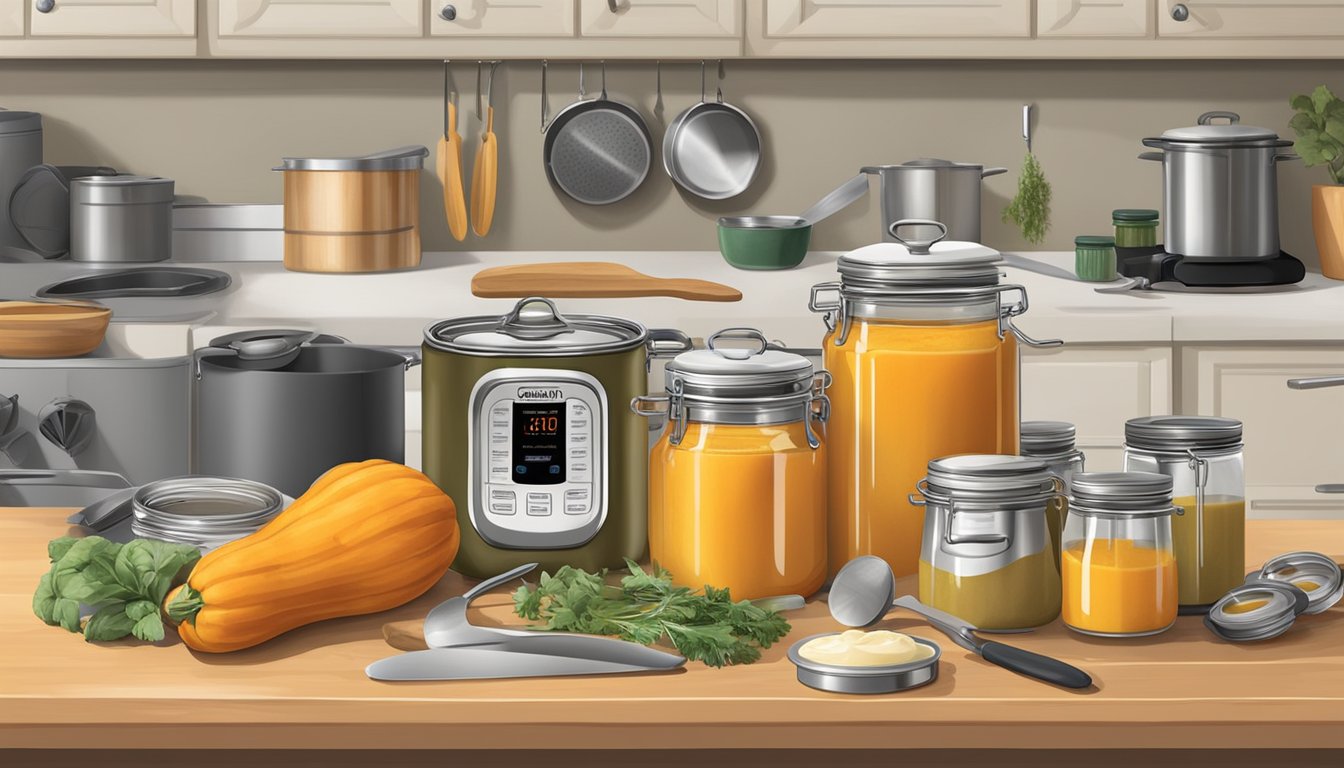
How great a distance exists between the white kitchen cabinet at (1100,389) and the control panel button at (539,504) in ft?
6.30

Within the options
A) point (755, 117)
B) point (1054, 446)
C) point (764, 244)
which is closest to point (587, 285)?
point (764, 244)

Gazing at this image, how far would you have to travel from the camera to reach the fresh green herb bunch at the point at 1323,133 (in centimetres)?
339

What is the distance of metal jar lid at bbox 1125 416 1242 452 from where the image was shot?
1.10 metres

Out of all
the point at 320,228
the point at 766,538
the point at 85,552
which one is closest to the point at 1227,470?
the point at 766,538

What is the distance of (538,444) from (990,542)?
347 mm

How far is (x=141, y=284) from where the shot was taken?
3148mm

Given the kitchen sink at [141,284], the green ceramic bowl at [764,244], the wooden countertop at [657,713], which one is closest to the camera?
the wooden countertop at [657,713]

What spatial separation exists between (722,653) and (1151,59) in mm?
2972

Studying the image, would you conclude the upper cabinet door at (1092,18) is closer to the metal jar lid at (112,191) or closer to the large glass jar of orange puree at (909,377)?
the metal jar lid at (112,191)

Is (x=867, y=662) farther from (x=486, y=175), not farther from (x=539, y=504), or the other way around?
(x=486, y=175)

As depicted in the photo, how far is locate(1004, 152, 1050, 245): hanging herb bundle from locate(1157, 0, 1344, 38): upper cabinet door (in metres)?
0.42

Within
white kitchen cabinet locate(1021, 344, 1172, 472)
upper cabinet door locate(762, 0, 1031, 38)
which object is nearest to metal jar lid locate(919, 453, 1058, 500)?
white kitchen cabinet locate(1021, 344, 1172, 472)

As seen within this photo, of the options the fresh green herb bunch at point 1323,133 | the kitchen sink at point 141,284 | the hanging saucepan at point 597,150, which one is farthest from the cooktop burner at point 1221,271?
the kitchen sink at point 141,284

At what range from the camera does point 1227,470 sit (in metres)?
1.11
